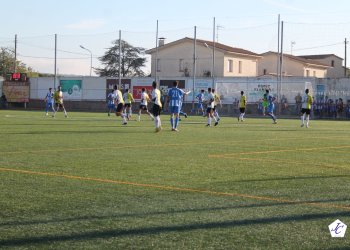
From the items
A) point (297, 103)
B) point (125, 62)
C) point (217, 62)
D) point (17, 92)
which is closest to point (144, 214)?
point (297, 103)

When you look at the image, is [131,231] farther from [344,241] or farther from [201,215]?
[344,241]

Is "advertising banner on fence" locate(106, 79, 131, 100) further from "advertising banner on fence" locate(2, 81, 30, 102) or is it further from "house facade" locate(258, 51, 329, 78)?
"house facade" locate(258, 51, 329, 78)

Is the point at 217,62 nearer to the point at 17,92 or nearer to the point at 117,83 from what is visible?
the point at 117,83

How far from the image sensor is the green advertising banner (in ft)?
224

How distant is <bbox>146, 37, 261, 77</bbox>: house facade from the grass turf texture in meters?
64.8

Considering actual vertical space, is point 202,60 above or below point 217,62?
above

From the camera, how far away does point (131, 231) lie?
20.7ft

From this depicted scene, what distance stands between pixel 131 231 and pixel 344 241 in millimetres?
2114

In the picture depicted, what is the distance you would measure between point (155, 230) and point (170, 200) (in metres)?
1.66

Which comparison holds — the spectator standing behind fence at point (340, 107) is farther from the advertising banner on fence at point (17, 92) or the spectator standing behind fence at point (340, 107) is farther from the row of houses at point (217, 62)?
the advertising banner on fence at point (17, 92)

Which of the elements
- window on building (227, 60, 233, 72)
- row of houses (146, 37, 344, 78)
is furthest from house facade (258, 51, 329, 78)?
window on building (227, 60, 233, 72)

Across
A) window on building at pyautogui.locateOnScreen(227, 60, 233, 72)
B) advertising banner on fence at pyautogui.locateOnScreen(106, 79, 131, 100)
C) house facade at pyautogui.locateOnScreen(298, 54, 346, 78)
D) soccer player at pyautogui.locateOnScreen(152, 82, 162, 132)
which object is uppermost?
house facade at pyautogui.locateOnScreen(298, 54, 346, 78)

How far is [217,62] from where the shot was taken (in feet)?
259

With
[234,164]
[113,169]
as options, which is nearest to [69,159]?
[113,169]
